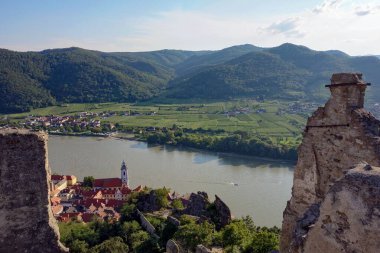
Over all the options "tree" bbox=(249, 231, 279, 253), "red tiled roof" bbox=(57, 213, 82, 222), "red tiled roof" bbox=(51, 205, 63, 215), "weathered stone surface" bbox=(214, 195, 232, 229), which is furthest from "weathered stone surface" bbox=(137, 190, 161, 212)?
"tree" bbox=(249, 231, 279, 253)

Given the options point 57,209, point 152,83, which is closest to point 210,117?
point 57,209

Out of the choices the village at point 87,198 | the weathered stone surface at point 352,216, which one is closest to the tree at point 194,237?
the weathered stone surface at point 352,216

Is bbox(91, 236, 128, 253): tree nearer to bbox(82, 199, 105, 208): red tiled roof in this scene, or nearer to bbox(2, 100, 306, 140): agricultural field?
bbox(82, 199, 105, 208): red tiled roof

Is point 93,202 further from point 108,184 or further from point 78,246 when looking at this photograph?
point 78,246

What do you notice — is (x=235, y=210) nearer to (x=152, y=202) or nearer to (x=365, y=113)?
(x=152, y=202)

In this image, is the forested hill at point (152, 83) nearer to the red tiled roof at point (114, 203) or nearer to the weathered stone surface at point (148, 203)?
the red tiled roof at point (114, 203)

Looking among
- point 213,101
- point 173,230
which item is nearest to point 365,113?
point 173,230
